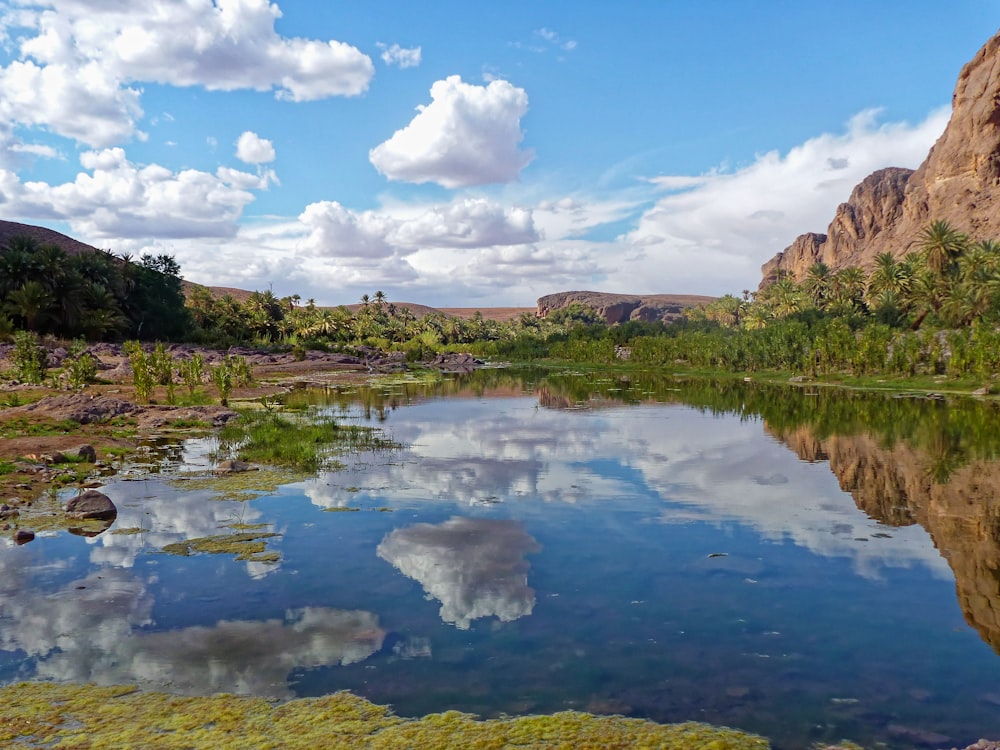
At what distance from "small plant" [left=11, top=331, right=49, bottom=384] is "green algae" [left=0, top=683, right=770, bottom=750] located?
1676 inches

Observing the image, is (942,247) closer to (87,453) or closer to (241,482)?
(241,482)

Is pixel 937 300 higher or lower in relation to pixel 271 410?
higher

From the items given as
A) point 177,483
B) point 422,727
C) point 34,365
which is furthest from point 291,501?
point 34,365

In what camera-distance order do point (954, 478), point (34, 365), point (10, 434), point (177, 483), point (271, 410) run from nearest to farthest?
point (177, 483)
point (954, 478)
point (10, 434)
point (271, 410)
point (34, 365)

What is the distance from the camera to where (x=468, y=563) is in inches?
549

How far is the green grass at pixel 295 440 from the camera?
82.3 ft

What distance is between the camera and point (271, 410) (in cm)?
3959

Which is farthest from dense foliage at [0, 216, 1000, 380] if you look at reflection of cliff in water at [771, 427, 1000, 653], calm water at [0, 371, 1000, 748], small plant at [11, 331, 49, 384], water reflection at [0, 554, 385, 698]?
water reflection at [0, 554, 385, 698]

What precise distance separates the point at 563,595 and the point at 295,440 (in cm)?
1840

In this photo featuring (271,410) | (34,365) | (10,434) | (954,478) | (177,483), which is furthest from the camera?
(34,365)

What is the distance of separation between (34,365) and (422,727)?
4696 cm

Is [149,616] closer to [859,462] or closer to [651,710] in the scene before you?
[651,710]

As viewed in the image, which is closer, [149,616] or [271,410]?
[149,616]

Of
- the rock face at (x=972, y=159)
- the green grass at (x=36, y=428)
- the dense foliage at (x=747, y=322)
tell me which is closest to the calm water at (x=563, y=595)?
the green grass at (x=36, y=428)
